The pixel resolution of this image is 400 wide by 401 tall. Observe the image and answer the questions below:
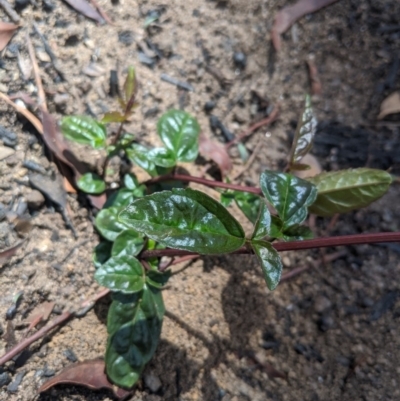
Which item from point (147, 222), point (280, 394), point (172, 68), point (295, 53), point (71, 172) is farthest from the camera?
point (295, 53)

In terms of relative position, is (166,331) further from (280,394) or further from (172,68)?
(172,68)

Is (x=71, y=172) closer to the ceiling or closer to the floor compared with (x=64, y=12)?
closer to the floor

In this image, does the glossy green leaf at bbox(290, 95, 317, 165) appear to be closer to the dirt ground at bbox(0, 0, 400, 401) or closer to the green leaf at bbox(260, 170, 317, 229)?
the green leaf at bbox(260, 170, 317, 229)

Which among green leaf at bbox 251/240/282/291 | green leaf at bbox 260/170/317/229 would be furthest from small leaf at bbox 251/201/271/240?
green leaf at bbox 260/170/317/229

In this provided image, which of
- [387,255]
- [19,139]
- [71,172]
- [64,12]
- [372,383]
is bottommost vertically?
[372,383]

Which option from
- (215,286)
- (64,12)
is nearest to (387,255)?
(215,286)

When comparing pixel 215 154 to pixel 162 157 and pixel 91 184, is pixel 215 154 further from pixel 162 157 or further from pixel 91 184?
pixel 91 184

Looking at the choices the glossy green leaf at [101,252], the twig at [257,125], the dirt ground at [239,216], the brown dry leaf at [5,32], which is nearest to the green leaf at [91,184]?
the dirt ground at [239,216]
